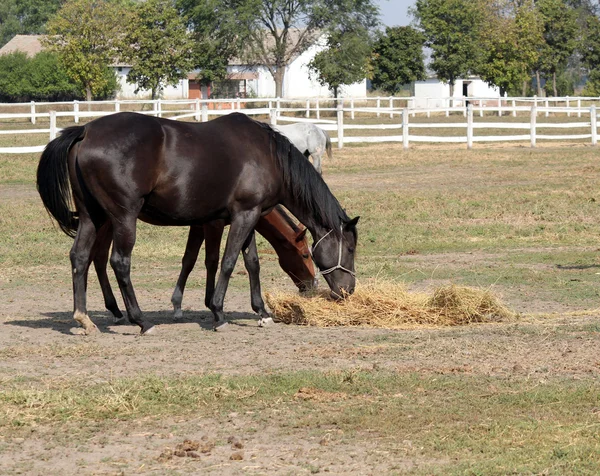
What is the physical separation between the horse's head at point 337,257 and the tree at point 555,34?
65.4 m

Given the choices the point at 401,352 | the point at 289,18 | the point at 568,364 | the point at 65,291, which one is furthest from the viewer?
the point at 289,18

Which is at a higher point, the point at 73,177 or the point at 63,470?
the point at 73,177

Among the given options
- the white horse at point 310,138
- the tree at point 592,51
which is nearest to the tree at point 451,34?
the tree at point 592,51

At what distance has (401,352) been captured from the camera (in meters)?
8.16

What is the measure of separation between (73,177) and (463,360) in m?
3.78

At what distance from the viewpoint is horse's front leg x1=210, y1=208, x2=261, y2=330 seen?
9320 mm

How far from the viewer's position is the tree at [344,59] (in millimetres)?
64375

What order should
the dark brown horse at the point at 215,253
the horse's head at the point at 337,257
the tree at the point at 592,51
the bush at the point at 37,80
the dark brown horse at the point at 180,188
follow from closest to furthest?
the dark brown horse at the point at 180,188 → the horse's head at the point at 337,257 → the dark brown horse at the point at 215,253 → the bush at the point at 37,80 → the tree at the point at 592,51

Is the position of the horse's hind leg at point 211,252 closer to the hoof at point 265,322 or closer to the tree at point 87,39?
the hoof at point 265,322

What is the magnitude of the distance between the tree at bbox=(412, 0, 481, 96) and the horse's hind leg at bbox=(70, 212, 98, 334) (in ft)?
196

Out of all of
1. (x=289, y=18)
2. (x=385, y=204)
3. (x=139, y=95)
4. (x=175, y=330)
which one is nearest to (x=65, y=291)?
(x=175, y=330)

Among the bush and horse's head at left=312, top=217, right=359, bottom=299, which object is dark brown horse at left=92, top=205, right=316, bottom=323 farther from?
the bush

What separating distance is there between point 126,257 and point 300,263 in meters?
2.04

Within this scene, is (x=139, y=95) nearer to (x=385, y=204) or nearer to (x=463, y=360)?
(x=385, y=204)
